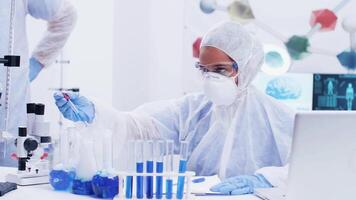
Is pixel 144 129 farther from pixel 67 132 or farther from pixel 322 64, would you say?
pixel 322 64

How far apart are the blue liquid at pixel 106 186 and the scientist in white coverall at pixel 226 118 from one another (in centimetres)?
49

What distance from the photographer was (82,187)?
133cm

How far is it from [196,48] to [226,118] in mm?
1331

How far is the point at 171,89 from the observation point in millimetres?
3295

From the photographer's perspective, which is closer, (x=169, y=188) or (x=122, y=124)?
(x=169, y=188)

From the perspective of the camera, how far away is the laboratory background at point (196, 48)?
123 inches

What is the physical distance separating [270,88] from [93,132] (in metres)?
1.97

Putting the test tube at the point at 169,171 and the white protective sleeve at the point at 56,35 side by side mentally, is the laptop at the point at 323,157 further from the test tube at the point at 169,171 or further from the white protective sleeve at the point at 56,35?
the white protective sleeve at the point at 56,35

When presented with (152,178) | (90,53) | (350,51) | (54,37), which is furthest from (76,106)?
(350,51)

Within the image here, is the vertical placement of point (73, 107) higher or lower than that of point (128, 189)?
higher

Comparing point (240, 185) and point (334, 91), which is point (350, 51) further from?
point (240, 185)

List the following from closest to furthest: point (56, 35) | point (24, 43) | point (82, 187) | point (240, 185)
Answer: point (82, 187), point (240, 185), point (24, 43), point (56, 35)

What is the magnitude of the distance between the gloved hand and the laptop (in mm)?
671

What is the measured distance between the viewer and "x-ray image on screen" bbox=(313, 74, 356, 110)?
10.3 ft
